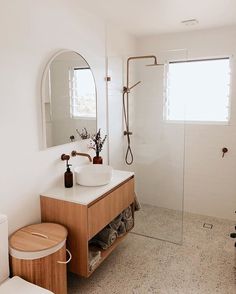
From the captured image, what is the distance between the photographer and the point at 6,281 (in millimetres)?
1744

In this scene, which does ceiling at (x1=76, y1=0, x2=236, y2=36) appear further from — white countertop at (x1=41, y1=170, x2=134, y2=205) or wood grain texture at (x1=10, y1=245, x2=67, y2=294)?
wood grain texture at (x1=10, y1=245, x2=67, y2=294)

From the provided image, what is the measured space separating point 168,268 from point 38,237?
1.34 meters

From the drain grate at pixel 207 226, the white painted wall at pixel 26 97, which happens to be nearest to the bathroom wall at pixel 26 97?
the white painted wall at pixel 26 97

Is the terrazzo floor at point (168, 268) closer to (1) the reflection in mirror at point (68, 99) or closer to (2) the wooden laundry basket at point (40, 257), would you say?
(2) the wooden laundry basket at point (40, 257)

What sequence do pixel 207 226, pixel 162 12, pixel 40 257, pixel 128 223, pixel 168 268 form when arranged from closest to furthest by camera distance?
pixel 40 257 < pixel 168 268 < pixel 162 12 < pixel 128 223 < pixel 207 226

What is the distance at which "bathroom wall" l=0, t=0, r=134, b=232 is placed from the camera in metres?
1.94

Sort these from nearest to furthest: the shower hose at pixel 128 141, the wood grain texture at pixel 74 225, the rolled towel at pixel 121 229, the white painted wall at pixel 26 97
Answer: the white painted wall at pixel 26 97 → the wood grain texture at pixel 74 225 → the rolled towel at pixel 121 229 → the shower hose at pixel 128 141

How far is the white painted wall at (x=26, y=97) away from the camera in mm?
1943

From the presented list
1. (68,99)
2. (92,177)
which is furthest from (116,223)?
(68,99)

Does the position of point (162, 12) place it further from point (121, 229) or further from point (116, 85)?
point (121, 229)

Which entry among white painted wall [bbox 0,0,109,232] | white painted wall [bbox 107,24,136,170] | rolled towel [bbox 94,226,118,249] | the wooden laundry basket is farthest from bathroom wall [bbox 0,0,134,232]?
white painted wall [bbox 107,24,136,170]

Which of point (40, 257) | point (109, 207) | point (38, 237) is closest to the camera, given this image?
point (40, 257)

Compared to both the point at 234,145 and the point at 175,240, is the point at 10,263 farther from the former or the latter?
the point at 234,145

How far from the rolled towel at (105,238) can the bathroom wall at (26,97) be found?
606 millimetres
